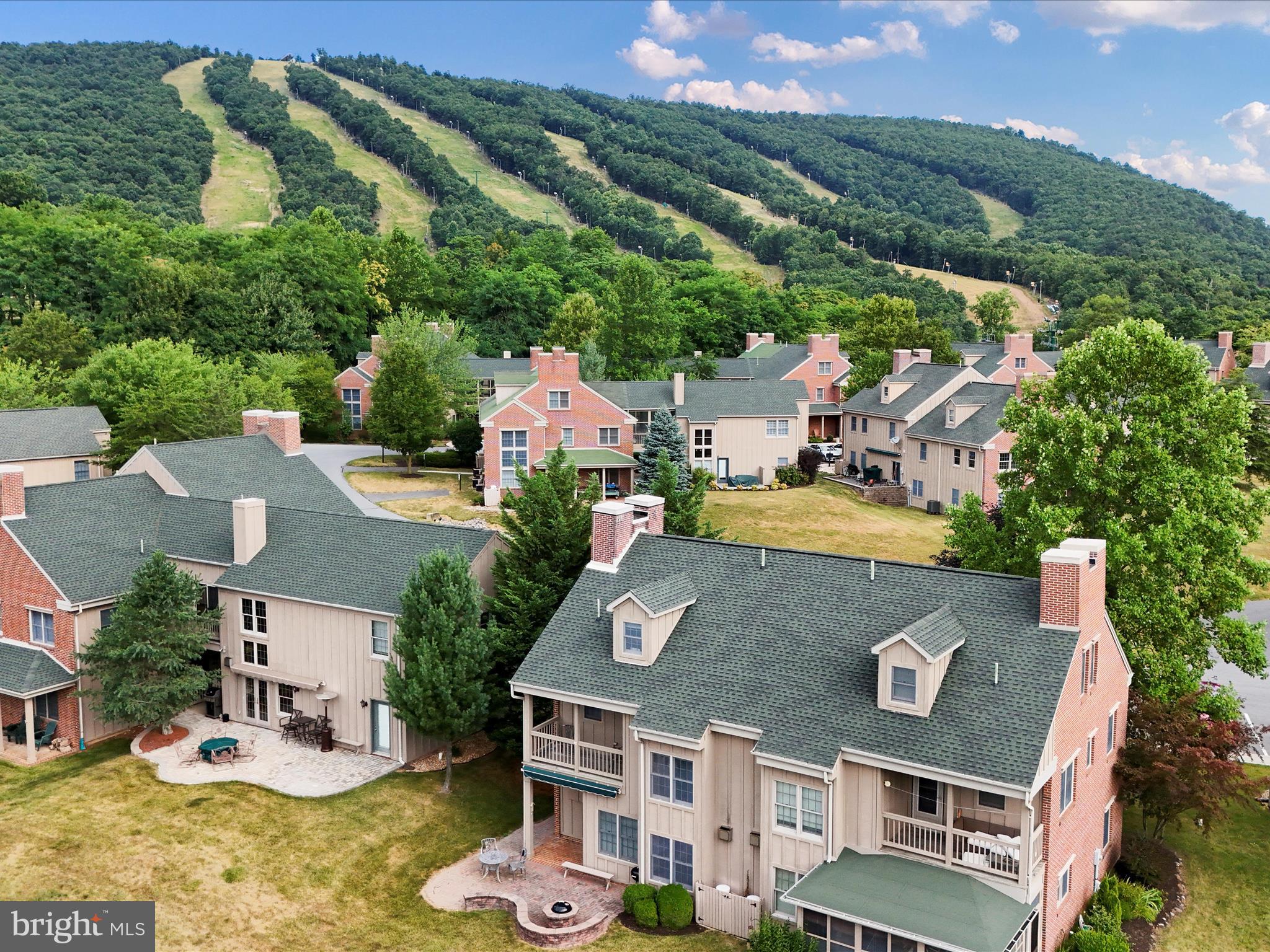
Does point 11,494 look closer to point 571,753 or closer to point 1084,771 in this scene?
point 571,753

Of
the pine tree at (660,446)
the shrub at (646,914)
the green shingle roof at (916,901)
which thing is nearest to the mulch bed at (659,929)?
the shrub at (646,914)

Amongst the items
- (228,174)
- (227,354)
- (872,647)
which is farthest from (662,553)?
(228,174)

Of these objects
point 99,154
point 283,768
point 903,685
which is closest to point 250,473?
point 283,768

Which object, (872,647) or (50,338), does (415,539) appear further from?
(50,338)

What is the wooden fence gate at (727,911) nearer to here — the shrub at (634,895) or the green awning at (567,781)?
the shrub at (634,895)

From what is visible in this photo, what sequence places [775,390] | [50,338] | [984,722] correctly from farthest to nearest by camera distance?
[50,338] < [775,390] < [984,722]
